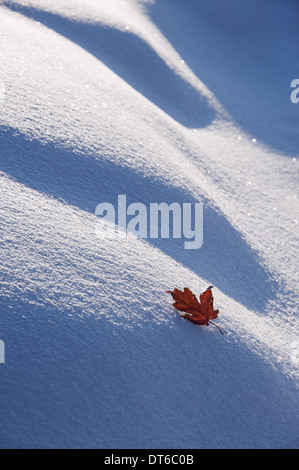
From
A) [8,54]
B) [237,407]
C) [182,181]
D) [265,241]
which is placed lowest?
[237,407]

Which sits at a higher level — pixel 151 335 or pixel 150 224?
pixel 150 224

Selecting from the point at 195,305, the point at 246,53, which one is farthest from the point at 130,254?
the point at 246,53

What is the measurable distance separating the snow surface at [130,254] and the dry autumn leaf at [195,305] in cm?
4

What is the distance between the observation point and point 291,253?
2.45 meters

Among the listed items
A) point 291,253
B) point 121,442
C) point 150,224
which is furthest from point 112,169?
point 121,442

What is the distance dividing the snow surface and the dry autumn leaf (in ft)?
0.12

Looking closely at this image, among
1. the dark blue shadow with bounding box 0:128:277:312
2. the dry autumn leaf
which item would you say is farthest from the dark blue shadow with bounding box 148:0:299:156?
the dry autumn leaf

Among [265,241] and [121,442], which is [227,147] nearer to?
[265,241]

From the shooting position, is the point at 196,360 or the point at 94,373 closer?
the point at 94,373

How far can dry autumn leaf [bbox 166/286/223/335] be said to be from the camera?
1.52 m

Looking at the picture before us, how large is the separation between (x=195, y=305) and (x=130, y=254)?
0.34 metres
